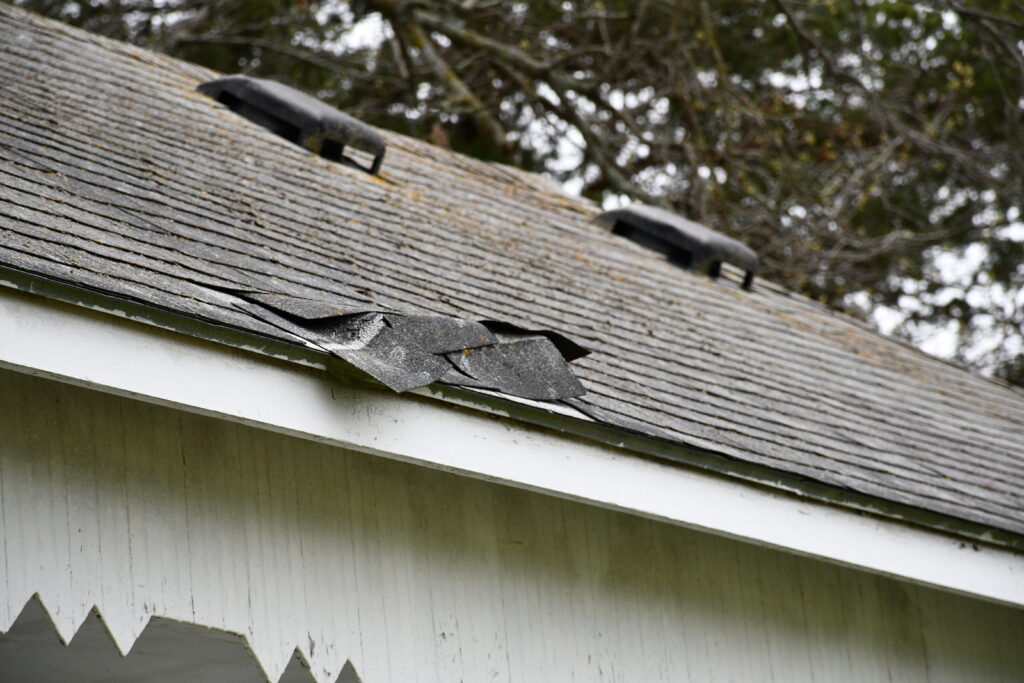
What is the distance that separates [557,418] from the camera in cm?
353

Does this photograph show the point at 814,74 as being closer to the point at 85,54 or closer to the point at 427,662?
the point at 85,54

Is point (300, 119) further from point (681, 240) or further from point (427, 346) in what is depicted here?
point (427, 346)

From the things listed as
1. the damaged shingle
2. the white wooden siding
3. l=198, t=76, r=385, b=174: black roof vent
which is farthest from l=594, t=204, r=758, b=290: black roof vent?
the damaged shingle

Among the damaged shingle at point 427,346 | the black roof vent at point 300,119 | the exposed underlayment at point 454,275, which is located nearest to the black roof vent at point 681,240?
the exposed underlayment at point 454,275

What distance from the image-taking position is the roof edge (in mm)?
2842

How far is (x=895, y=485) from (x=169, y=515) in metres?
2.69

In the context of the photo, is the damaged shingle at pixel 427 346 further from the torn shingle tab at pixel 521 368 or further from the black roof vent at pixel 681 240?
the black roof vent at pixel 681 240

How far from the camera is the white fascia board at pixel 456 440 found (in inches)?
111

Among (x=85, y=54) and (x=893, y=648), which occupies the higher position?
(x=85, y=54)

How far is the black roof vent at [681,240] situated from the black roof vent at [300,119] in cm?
193

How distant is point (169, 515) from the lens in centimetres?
325

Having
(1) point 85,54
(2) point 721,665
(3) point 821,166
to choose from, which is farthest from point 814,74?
(2) point 721,665

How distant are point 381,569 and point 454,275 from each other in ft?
5.21

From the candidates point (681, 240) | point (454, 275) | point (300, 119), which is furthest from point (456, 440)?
point (681, 240)
